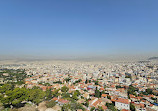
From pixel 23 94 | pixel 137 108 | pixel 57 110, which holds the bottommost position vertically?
pixel 137 108

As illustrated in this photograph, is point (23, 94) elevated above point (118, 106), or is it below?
above

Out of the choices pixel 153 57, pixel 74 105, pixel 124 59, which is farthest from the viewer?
pixel 153 57

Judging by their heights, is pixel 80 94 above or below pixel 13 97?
below

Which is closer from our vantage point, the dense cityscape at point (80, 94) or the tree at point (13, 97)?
the tree at point (13, 97)

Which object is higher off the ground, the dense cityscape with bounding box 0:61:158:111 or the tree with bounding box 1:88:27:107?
the tree with bounding box 1:88:27:107

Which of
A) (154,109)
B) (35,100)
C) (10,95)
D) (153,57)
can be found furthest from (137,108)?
(153,57)

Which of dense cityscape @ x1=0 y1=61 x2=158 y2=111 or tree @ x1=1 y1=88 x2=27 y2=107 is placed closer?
tree @ x1=1 y1=88 x2=27 y2=107

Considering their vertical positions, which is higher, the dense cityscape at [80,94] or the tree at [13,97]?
the tree at [13,97]

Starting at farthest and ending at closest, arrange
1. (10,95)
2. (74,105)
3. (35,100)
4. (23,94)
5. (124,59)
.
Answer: (124,59) → (74,105) → (35,100) → (23,94) → (10,95)

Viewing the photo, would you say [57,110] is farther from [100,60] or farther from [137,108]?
[100,60]

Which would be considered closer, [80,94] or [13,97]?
[13,97]

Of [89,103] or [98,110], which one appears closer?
[98,110]
